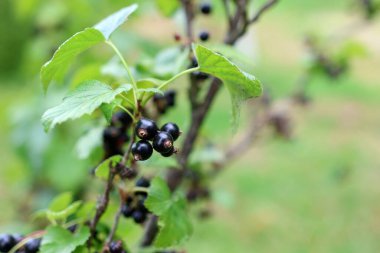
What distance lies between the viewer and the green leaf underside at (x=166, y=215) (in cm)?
107

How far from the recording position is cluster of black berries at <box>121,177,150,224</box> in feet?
3.66

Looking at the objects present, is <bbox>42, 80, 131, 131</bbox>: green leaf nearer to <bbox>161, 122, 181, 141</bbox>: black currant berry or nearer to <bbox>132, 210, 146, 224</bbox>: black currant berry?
<bbox>161, 122, 181, 141</bbox>: black currant berry

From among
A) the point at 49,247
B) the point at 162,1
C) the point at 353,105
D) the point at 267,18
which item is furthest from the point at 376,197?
the point at 267,18

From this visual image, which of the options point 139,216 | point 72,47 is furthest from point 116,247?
point 72,47

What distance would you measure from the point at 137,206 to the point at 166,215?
65mm

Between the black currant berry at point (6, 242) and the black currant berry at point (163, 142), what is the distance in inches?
16.1

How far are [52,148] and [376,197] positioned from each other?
2.92 m

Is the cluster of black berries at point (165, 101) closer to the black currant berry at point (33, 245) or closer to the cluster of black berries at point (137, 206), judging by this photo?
the cluster of black berries at point (137, 206)

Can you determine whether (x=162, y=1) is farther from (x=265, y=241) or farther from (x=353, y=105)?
(x=353, y=105)

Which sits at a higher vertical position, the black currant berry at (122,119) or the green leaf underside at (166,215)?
the black currant berry at (122,119)

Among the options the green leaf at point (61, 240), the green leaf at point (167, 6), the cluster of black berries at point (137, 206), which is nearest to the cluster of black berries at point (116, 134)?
the cluster of black berries at point (137, 206)

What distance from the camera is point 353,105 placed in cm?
688

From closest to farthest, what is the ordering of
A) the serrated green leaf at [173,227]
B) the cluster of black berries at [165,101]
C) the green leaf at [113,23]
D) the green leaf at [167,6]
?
the green leaf at [113,23] → the serrated green leaf at [173,227] → the cluster of black berries at [165,101] → the green leaf at [167,6]

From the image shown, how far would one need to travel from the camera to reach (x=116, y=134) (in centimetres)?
122
